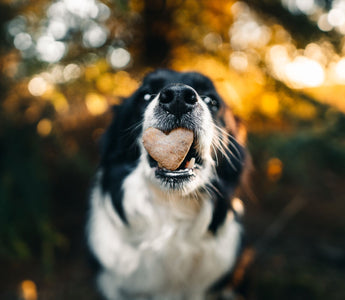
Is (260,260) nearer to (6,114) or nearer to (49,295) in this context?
(49,295)

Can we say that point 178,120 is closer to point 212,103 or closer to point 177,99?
point 177,99

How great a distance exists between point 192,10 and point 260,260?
107 inches

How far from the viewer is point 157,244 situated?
5.91 feet

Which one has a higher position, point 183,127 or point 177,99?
point 177,99

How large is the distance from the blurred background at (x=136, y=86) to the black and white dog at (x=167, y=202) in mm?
456

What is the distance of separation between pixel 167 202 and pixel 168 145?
1.65ft

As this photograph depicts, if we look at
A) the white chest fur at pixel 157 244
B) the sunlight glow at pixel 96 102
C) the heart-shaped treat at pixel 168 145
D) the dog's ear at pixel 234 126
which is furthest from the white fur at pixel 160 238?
the sunlight glow at pixel 96 102

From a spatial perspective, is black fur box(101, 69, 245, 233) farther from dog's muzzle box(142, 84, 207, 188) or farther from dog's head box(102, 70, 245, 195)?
dog's muzzle box(142, 84, 207, 188)

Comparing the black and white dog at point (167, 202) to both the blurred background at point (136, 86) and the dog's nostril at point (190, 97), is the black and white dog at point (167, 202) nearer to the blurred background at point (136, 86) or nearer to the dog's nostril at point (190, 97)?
the dog's nostril at point (190, 97)

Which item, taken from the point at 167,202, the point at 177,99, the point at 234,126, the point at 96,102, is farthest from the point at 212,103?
the point at 96,102

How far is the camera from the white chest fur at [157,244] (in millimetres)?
1724

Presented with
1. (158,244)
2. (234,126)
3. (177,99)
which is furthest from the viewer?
(234,126)

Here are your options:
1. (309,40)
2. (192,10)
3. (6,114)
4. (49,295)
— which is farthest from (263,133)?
(49,295)

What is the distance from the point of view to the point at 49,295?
9.47 feet
